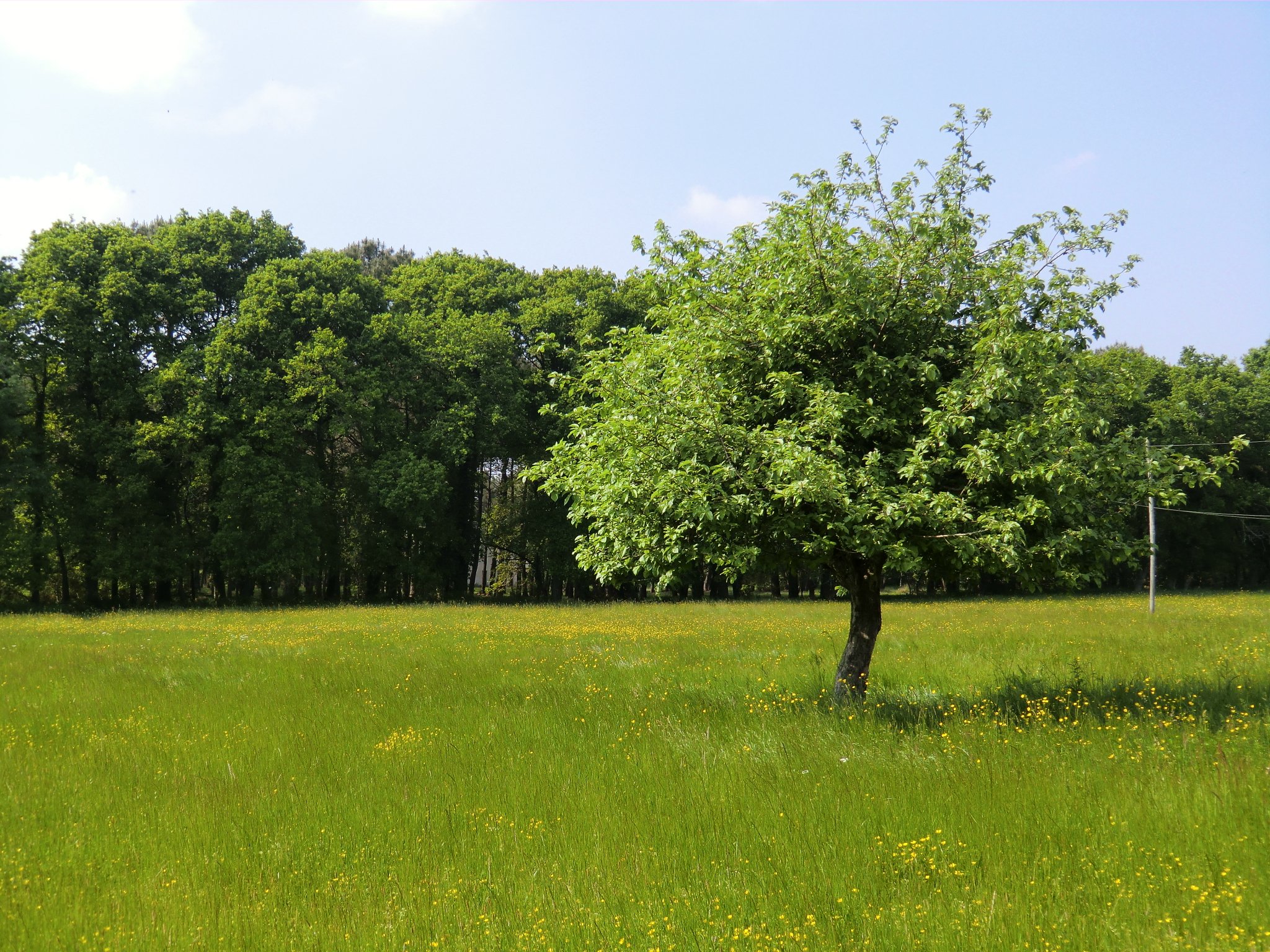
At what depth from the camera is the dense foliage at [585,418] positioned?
8984mm

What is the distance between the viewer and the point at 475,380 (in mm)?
42406

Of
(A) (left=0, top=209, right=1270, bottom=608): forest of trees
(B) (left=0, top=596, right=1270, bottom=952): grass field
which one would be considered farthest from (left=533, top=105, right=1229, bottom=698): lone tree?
(A) (left=0, top=209, right=1270, bottom=608): forest of trees

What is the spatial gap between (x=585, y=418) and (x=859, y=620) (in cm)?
504

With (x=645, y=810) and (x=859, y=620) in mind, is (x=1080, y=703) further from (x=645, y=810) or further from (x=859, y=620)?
(x=645, y=810)

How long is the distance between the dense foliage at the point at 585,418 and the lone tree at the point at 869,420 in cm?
5

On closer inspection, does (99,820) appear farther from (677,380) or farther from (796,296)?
(796,296)

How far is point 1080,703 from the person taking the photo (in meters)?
9.44

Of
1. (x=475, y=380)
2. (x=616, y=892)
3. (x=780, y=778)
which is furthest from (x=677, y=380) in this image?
(x=475, y=380)

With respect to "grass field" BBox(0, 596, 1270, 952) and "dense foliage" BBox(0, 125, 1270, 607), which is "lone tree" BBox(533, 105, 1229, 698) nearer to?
"dense foliage" BBox(0, 125, 1270, 607)

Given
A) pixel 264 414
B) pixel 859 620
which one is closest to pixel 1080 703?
pixel 859 620

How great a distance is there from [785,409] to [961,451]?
Answer: 7.74ft

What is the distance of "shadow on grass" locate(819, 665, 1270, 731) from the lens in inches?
344

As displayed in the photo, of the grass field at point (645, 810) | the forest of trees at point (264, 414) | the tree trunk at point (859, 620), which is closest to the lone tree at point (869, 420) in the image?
the tree trunk at point (859, 620)

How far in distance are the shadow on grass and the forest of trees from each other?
2492 cm
